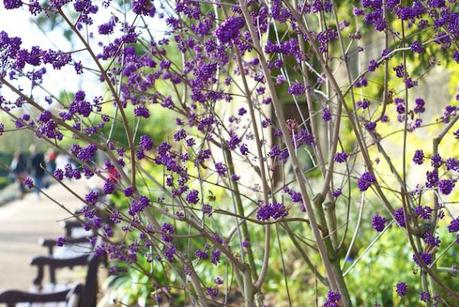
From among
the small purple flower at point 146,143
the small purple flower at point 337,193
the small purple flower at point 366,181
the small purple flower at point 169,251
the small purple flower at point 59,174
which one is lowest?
the small purple flower at point 169,251

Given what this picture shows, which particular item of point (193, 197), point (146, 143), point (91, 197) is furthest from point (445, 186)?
point (91, 197)

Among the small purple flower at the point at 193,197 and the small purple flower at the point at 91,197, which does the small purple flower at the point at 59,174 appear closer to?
the small purple flower at the point at 91,197

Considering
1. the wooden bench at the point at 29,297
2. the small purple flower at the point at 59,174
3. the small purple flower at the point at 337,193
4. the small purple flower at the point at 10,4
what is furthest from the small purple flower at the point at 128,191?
the wooden bench at the point at 29,297

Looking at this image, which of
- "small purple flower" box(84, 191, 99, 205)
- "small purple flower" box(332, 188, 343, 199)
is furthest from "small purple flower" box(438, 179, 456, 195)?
"small purple flower" box(84, 191, 99, 205)

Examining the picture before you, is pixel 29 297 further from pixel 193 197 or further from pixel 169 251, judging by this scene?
pixel 193 197

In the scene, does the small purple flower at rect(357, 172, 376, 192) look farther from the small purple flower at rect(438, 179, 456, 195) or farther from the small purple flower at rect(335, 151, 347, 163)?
the small purple flower at rect(335, 151, 347, 163)

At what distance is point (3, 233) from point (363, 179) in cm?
1354

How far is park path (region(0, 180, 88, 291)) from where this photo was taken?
8977 millimetres

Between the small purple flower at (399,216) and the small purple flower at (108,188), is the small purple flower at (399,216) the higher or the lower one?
the lower one

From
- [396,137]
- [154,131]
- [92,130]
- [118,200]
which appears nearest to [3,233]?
[118,200]

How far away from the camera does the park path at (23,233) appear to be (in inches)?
353

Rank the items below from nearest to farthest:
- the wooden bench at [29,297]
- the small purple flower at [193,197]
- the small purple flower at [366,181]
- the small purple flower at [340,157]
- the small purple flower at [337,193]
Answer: the small purple flower at [366,181]
the small purple flower at [193,197]
the small purple flower at [340,157]
the small purple flower at [337,193]
the wooden bench at [29,297]

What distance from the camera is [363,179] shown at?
6.17ft

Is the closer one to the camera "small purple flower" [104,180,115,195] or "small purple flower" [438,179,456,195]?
"small purple flower" [438,179,456,195]
